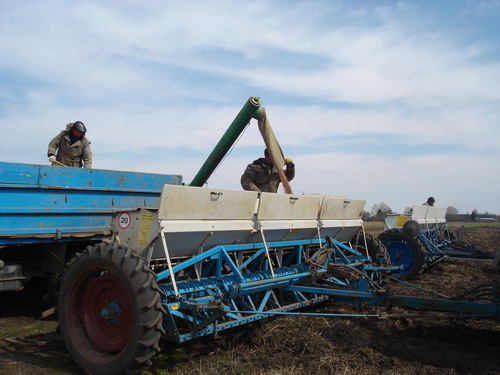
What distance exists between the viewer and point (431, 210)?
1173cm

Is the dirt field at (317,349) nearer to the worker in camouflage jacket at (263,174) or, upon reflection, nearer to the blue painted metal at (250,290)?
the blue painted metal at (250,290)

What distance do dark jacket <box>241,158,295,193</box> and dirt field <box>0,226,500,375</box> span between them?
2.54 m

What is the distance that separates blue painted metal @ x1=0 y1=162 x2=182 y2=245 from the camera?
5.70 m

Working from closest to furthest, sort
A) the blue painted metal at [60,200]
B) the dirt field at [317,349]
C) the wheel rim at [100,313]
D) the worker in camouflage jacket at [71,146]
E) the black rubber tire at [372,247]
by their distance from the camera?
the dirt field at [317,349], the wheel rim at [100,313], the blue painted metal at [60,200], the black rubber tire at [372,247], the worker in camouflage jacket at [71,146]

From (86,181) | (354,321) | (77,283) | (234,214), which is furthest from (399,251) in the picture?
(77,283)

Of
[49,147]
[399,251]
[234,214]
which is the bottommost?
[399,251]

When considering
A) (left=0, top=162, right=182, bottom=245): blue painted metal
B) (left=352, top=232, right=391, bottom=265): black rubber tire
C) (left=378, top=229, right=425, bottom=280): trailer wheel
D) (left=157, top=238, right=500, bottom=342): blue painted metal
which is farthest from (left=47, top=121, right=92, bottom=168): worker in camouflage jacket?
(left=378, top=229, right=425, bottom=280): trailer wheel

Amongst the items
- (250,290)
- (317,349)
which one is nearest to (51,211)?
(250,290)

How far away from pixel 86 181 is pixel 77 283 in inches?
90.8

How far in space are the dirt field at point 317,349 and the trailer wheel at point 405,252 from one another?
3953mm

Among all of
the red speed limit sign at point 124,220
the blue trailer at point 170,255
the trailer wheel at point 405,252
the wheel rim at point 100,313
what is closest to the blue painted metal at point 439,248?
the trailer wheel at point 405,252

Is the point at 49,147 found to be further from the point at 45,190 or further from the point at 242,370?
the point at 242,370

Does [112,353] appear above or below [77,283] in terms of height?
below

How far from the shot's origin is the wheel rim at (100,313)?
166 inches
